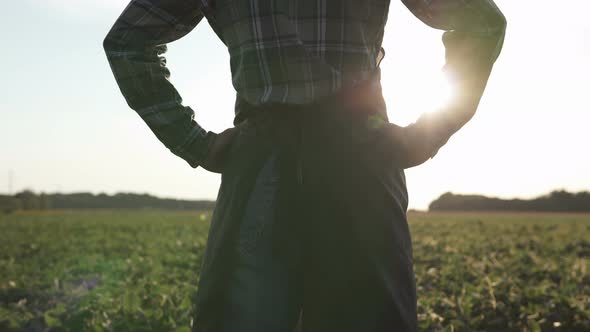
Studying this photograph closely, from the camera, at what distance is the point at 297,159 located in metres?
1.45

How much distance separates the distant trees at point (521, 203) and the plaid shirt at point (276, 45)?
54.3 metres

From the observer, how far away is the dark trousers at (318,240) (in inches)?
55.1

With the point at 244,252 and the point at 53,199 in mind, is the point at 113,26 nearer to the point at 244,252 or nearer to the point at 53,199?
the point at 244,252

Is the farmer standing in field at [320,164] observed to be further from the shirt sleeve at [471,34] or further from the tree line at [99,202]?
the tree line at [99,202]

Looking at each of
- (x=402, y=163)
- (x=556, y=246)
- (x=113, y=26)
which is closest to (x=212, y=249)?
(x=402, y=163)

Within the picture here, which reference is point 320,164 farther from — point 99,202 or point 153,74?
point 99,202

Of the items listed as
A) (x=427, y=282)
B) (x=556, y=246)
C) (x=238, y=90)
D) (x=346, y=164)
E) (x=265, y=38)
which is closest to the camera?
(x=346, y=164)

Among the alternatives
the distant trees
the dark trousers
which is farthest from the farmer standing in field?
the distant trees

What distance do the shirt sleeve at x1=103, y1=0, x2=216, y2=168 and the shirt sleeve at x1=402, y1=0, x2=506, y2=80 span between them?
2.50 feet

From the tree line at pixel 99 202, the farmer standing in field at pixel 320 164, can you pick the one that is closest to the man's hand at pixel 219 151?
the farmer standing in field at pixel 320 164

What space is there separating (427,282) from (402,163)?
5657 mm

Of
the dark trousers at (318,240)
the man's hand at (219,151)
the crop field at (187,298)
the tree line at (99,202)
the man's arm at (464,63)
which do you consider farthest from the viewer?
the tree line at (99,202)

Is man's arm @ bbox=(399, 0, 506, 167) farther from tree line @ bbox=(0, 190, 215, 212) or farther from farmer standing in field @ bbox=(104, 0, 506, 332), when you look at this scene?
tree line @ bbox=(0, 190, 215, 212)

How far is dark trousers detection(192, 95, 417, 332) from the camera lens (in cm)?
140
